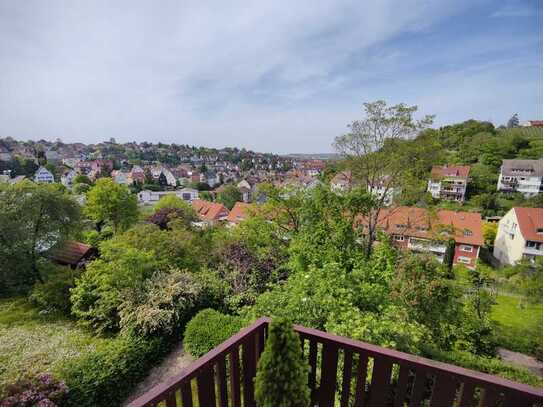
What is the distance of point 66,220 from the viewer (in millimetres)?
10781

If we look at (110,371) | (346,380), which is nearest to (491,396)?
(346,380)

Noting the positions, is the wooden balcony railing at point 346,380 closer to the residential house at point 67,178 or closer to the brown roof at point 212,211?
the brown roof at point 212,211

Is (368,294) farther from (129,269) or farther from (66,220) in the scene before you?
(66,220)

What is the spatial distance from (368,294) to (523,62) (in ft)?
21.5

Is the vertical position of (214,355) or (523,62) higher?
(523,62)

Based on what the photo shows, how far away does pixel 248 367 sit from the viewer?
5.86 ft

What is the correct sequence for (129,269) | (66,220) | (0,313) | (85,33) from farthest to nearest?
(66,220), (0,313), (129,269), (85,33)

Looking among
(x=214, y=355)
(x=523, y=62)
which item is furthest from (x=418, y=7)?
(x=214, y=355)

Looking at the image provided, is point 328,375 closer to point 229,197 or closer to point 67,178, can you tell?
point 229,197

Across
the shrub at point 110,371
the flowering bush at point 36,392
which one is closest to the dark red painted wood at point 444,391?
the flowering bush at point 36,392

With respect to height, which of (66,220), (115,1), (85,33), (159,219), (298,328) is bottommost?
(159,219)

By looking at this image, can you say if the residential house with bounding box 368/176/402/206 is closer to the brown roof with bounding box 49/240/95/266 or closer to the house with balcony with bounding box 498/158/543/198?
the brown roof with bounding box 49/240/95/266

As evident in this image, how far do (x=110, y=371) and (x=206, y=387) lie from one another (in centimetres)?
460

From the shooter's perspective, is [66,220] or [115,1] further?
[66,220]
